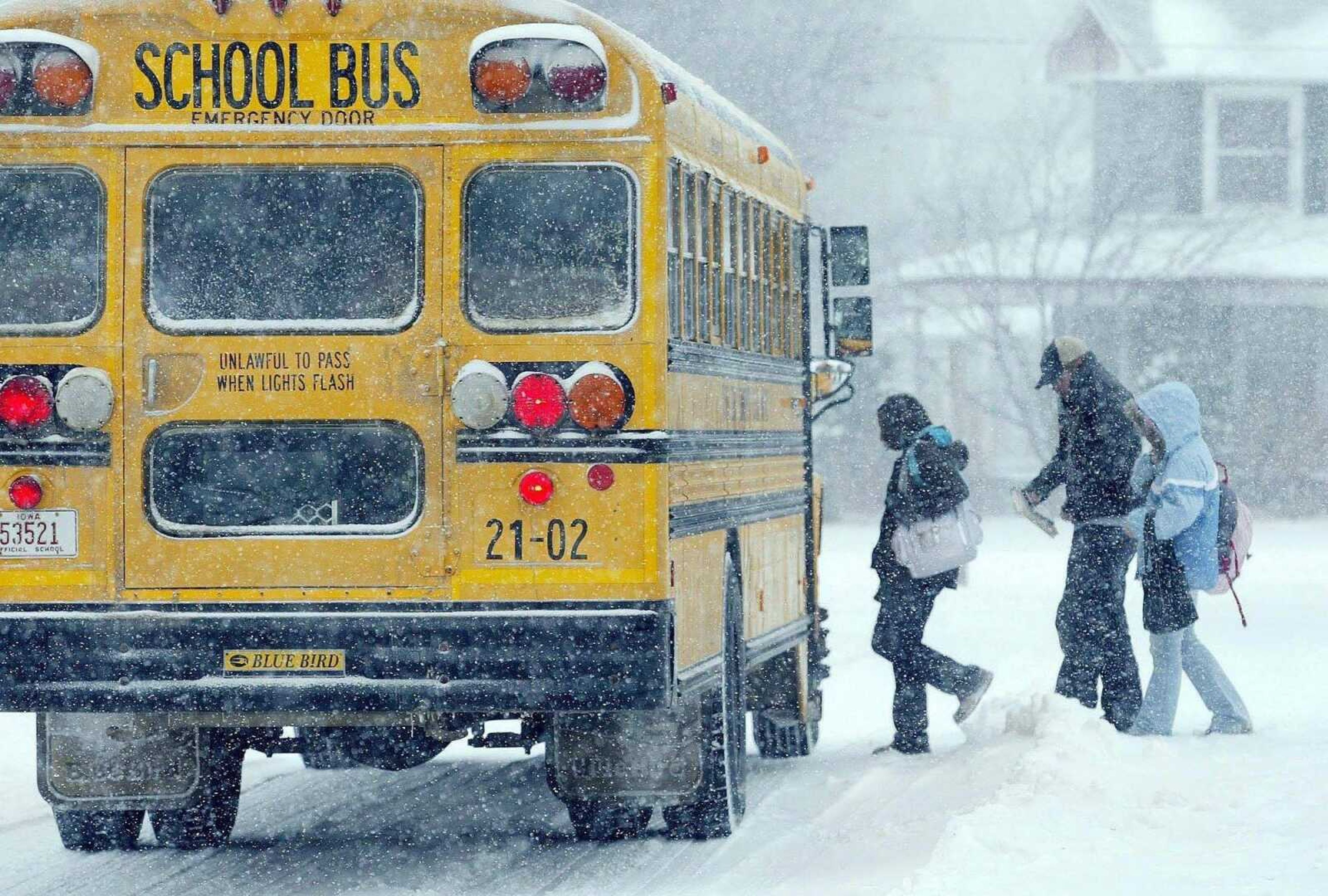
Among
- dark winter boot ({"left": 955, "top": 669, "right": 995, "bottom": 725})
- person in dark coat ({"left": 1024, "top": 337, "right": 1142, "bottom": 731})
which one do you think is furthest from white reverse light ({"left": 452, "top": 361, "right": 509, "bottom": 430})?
dark winter boot ({"left": 955, "top": 669, "right": 995, "bottom": 725})

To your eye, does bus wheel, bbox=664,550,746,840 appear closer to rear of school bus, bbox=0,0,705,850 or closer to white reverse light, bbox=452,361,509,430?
rear of school bus, bbox=0,0,705,850

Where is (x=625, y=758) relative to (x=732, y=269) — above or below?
below

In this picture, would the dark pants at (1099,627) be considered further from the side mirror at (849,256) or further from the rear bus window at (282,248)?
the rear bus window at (282,248)

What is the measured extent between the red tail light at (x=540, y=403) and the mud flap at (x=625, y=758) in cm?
112

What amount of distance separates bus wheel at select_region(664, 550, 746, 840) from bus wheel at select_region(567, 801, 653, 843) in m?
0.11

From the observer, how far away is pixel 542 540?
7688 mm

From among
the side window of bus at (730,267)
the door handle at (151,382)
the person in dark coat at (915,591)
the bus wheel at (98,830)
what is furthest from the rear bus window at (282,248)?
the person in dark coat at (915,591)

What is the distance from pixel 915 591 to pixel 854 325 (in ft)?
4.41

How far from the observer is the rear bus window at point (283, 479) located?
7766 millimetres

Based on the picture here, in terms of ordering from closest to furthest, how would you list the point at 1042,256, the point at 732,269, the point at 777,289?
the point at 732,269 → the point at 777,289 → the point at 1042,256

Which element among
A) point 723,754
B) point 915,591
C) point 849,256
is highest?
Result: point 849,256

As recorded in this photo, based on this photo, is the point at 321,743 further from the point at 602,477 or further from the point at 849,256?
the point at 849,256

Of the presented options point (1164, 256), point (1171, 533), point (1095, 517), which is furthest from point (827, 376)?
point (1164, 256)

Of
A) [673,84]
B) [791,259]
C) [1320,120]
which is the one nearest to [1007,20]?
[1320,120]
